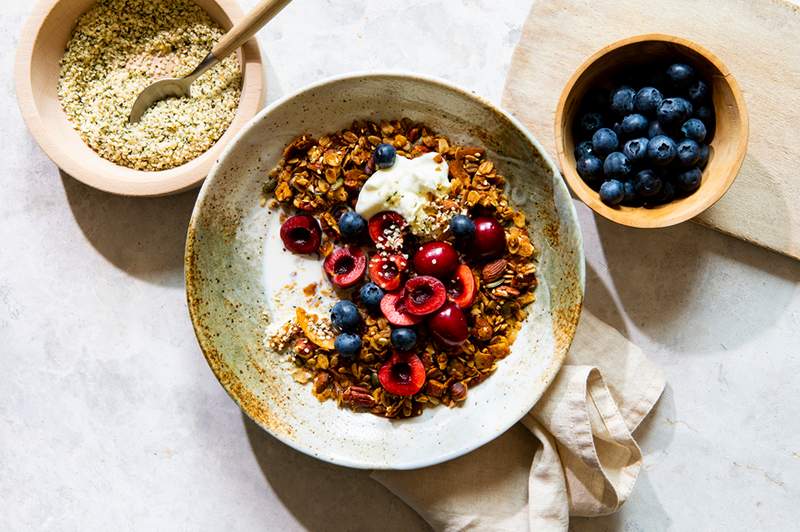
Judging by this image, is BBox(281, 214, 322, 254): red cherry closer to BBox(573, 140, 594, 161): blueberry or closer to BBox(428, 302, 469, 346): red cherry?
BBox(428, 302, 469, 346): red cherry

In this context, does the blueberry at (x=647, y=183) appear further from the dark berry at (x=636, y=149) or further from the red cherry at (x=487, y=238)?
the red cherry at (x=487, y=238)

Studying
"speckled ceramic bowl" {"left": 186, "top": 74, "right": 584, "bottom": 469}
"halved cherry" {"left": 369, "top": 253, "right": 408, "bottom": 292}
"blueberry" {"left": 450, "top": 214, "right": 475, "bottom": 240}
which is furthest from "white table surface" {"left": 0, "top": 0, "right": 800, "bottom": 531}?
"halved cherry" {"left": 369, "top": 253, "right": 408, "bottom": 292}

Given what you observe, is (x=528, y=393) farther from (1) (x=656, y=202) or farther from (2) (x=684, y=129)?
(2) (x=684, y=129)

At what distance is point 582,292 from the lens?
1534 mm

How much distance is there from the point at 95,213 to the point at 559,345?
1204 mm

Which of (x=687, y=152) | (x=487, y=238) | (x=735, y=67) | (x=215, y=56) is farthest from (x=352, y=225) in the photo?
(x=735, y=67)

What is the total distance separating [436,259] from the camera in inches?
60.2

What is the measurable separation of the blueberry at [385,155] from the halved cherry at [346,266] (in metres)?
0.21

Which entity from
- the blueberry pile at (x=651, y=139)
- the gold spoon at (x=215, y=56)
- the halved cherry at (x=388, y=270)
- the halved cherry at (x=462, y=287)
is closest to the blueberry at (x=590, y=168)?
the blueberry pile at (x=651, y=139)

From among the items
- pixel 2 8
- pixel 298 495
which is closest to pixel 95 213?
pixel 2 8

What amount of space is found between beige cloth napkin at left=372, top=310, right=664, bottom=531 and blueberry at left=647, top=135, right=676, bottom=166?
1.44ft

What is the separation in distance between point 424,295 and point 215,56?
714mm

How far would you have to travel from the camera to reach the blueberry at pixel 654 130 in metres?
1.49

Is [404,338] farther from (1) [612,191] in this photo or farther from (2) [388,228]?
(1) [612,191]
